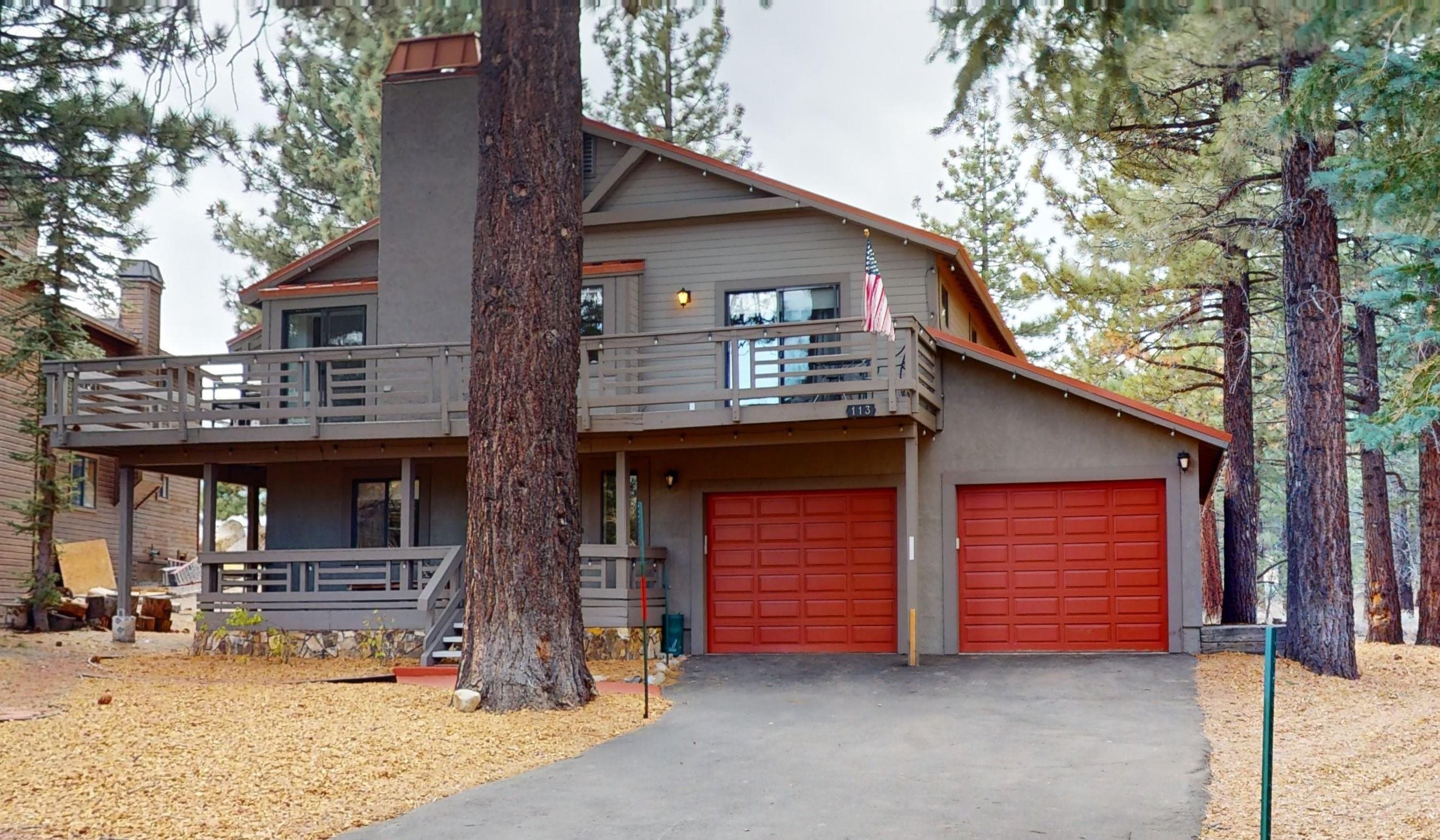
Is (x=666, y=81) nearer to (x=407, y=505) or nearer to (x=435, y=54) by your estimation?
(x=435, y=54)

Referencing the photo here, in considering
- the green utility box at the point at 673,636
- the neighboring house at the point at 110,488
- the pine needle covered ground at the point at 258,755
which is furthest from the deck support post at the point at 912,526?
the neighboring house at the point at 110,488

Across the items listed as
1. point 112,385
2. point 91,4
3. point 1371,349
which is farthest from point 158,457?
point 1371,349

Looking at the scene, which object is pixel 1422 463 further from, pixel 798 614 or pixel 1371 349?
pixel 798 614

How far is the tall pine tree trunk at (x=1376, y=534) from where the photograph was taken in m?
20.8

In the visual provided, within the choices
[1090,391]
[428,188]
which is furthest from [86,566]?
[1090,391]

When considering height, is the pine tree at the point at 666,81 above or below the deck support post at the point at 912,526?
above

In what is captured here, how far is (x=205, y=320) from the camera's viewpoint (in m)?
30.4

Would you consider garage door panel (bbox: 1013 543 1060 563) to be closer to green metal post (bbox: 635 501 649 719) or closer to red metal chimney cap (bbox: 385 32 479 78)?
green metal post (bbox: 635 501 649 719)

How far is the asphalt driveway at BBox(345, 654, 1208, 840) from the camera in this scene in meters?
6.77

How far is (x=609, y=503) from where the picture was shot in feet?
56.0

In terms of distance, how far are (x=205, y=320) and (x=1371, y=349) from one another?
81.6 ft

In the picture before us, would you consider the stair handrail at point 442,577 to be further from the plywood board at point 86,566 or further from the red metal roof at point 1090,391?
the plywood board at point 86,566

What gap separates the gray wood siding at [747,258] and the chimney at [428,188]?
1891mm

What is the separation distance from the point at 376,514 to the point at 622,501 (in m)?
4.61
